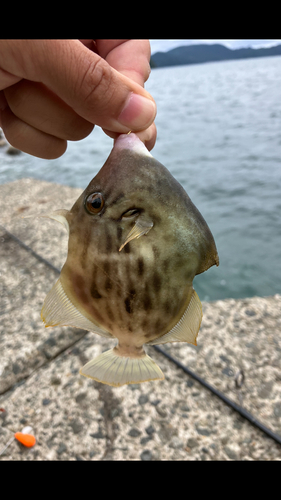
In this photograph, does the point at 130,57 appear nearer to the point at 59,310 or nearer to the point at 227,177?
the point at 59,310

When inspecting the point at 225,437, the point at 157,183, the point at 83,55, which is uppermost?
the point at 83,55

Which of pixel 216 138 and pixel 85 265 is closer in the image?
pixel 85 265

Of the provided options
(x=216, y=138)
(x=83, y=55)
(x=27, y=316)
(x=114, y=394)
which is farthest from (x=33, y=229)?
(x=216, y=138)

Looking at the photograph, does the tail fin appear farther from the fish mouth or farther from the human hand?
the human hand

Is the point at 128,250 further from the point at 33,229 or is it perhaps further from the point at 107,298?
the point at 33,229

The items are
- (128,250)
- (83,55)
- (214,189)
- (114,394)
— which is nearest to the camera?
(128,250)

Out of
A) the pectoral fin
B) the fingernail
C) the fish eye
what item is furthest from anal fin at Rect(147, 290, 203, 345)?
the fingernail

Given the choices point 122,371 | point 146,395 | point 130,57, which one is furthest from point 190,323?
point 130,57
